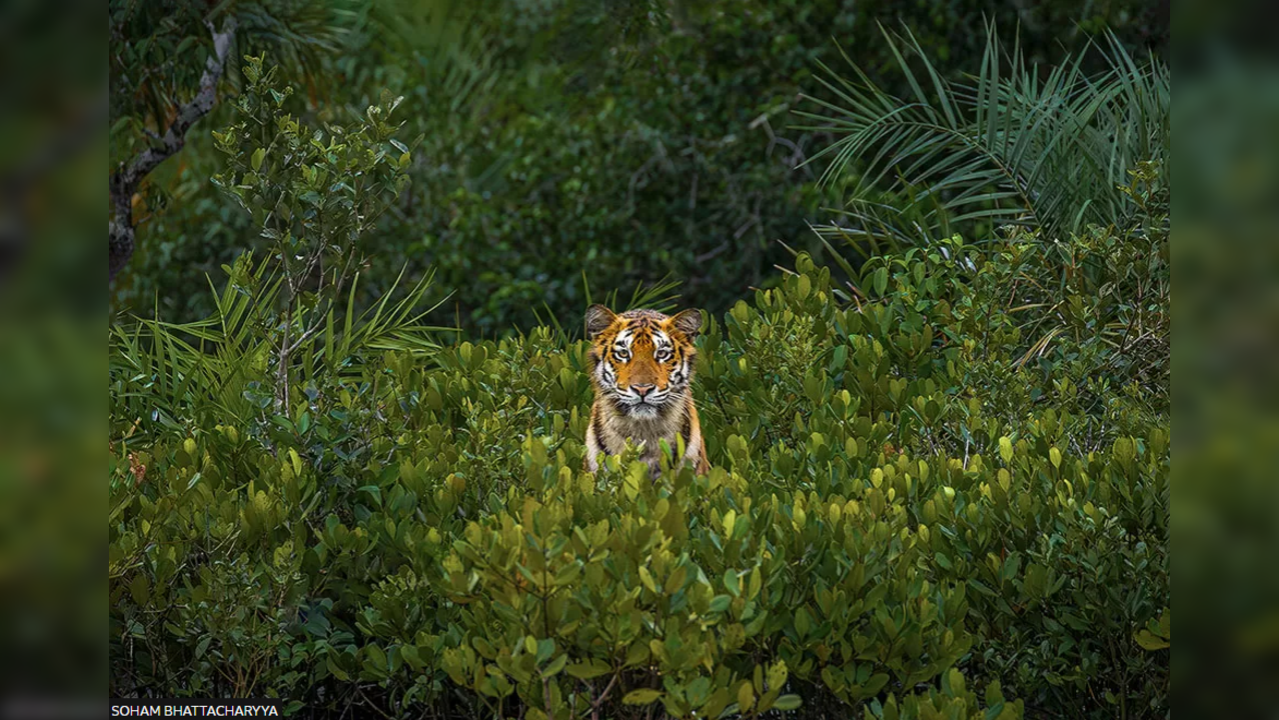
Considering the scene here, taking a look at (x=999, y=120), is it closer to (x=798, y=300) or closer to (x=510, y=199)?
(x=798, y=300)

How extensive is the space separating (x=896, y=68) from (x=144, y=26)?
661cm

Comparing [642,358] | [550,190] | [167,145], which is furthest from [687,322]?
[550,190]

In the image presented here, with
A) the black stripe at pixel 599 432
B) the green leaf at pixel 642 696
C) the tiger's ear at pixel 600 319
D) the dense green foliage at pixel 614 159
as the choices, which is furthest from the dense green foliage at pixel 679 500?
the dense green foliage at pixel 614 159

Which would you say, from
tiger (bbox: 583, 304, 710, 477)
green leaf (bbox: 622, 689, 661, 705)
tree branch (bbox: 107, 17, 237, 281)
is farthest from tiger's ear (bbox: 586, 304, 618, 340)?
tree branch (bbox: 107, 17, 237, 281)

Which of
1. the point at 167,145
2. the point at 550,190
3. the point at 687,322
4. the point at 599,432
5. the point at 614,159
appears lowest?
the point at 550,190

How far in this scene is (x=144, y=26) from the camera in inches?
277

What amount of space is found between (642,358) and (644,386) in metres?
0.12

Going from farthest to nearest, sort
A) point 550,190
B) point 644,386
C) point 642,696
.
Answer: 1. point 550,190
2. point 644,386
3. point 642,696

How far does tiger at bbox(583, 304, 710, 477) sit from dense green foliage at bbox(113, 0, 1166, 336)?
6.12 m

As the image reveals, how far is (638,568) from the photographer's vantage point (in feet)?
9.77

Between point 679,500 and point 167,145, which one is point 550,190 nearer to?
point 167,145

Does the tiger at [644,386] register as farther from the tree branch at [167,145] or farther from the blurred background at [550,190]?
the tree branch at [167,145]
